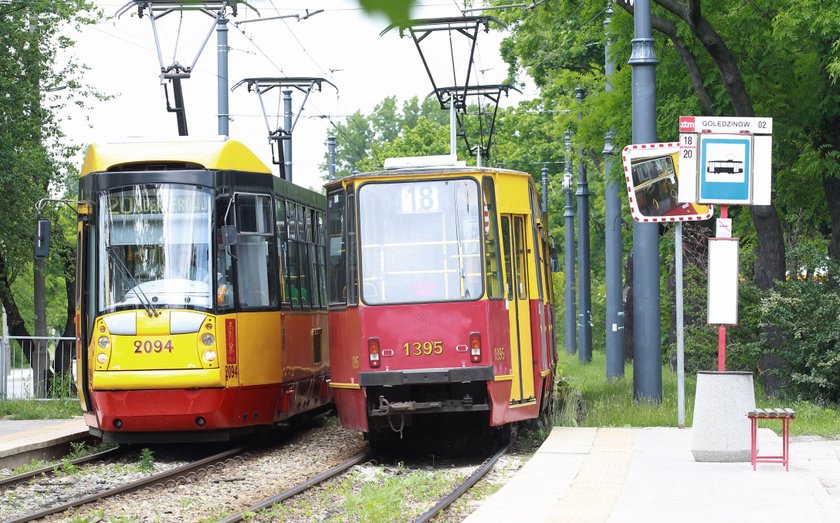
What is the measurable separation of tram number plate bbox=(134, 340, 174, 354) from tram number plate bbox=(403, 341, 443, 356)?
2714mm

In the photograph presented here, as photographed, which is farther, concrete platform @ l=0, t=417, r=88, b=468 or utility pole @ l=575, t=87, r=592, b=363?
utility pole @ l=575, t=87, r=592, b=363

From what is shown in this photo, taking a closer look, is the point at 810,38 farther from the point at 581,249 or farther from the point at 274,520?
the point at 581,249

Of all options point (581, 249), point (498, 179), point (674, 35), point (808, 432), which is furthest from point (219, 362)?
point (581, 249)

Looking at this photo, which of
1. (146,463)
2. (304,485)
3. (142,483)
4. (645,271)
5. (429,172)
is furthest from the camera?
(645,271)

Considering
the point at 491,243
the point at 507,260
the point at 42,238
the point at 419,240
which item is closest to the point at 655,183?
the point at 507,260

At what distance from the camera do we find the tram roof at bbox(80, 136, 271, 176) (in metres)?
15.1

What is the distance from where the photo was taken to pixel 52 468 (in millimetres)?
13555

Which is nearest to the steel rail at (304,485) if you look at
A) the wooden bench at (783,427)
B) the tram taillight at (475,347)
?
the tram taillight at (475,347)

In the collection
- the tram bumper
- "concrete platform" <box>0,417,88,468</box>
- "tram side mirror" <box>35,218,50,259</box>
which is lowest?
"concrete platform" <box>0,417,88,468</box>

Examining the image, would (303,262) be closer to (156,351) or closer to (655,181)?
(156,351)

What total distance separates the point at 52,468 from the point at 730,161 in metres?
7.51

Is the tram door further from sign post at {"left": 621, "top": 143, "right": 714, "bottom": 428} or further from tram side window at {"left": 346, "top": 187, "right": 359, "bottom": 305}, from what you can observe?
tram side window at {"left": 346, "top": 187, "right": 359, "bottom": 305}

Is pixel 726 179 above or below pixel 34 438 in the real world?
above

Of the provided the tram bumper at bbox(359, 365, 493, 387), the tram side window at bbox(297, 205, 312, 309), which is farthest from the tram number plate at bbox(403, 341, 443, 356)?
the tram side window at bbox(297, 205, 312, 309)
